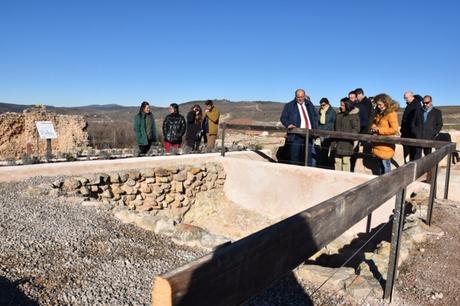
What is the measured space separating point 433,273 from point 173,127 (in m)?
6.90

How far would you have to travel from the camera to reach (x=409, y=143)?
6367 mm

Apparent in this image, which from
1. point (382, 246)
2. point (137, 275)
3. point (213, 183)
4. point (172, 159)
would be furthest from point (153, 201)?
point (382, 246)

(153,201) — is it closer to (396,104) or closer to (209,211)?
(209,211)

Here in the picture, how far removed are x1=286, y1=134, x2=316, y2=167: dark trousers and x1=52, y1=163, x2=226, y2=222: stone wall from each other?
1643 millimetres

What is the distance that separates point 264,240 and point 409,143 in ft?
18.9

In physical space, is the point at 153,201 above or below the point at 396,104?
below

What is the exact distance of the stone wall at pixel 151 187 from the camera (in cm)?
702

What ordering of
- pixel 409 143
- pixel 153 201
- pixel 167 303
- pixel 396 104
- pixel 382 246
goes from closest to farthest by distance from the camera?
pixel 167 303 < pixel 382 246 < pixel 409 143 < pixel 396 104 < pixel 153 201

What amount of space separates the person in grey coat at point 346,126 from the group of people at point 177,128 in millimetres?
3417

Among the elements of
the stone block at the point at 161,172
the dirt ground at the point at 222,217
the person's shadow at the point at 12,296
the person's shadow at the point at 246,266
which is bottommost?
the dirt ground at the point at 222,217

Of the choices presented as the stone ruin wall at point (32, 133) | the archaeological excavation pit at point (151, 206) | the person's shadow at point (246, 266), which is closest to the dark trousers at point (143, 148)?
the archaeological excavation pit at point (151, 206)

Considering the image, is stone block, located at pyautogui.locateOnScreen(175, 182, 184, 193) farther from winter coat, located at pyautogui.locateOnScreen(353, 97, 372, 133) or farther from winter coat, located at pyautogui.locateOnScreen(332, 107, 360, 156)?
winter coat, located at pyautogui.locateOnScreen(353, 97, 372, 133)

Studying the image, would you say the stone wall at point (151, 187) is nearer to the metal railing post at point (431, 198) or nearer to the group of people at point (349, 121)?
the group of people at point (349, 121)

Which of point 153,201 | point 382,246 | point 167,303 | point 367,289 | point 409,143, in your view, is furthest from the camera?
point 153,201
